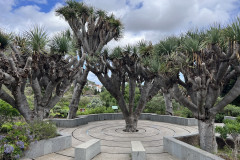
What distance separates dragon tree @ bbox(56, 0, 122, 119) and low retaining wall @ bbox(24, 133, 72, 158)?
633 centimetres

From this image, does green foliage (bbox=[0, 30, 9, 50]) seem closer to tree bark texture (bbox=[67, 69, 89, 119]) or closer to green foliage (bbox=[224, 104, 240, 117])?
tree bark texture (bbox=[67, 69, 89, 119])

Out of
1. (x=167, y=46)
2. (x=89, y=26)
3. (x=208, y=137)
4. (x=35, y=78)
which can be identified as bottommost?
(x=208, y=137)

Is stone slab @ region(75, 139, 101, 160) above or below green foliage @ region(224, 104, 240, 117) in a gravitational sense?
below

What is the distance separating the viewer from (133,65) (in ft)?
35.2

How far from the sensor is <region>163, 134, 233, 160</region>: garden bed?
5047 mm

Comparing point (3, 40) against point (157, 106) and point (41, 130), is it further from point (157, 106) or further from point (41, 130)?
point (157, 106)

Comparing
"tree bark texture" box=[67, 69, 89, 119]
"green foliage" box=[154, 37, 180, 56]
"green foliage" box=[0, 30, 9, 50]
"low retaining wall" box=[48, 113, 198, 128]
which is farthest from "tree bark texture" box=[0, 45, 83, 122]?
"tree bark texture" box=[67, 69, 89, 119]

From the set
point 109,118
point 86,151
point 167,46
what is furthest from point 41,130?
point 109,118

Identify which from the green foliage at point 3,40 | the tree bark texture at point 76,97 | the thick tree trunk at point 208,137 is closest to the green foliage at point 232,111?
the thick tree trunk at point 208,137

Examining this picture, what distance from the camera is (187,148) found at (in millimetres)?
5707

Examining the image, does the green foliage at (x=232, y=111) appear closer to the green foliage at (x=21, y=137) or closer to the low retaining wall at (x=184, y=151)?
the low retaining wall at (x=184, y=151)

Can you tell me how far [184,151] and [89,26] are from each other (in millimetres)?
10469

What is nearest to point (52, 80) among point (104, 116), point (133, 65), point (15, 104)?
point (15, 104)

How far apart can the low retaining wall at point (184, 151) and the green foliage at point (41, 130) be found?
467 cm
